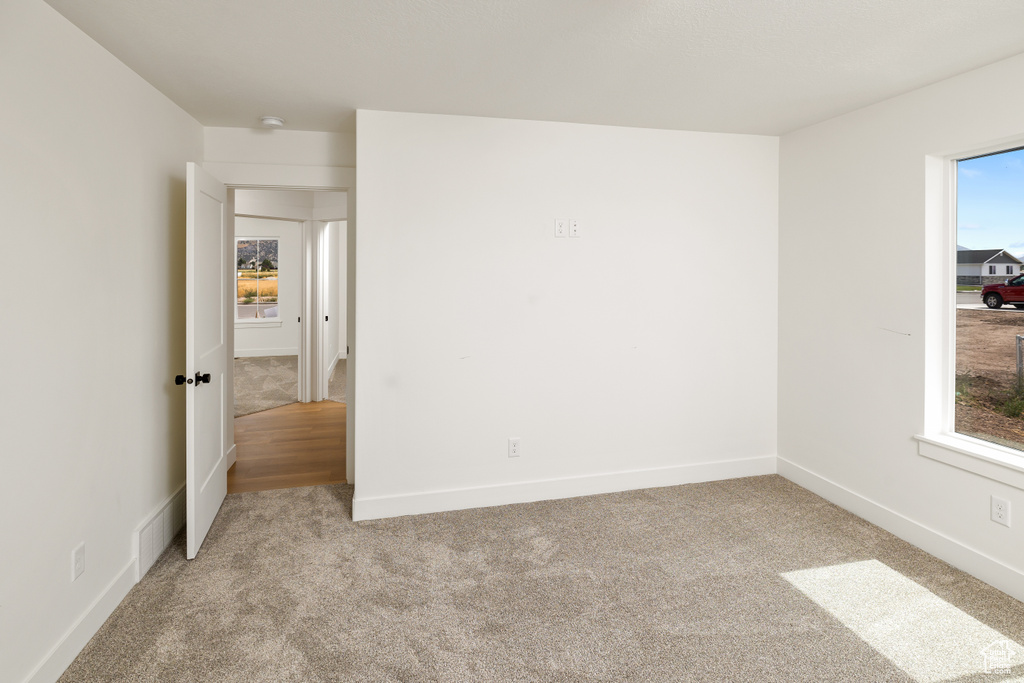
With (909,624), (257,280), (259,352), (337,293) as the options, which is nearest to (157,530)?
(909,624)

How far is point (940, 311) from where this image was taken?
2.83m

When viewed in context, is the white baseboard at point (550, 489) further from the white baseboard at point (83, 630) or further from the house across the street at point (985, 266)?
the house across the street at point (985, 266)

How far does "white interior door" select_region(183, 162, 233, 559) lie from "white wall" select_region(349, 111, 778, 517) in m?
0.78

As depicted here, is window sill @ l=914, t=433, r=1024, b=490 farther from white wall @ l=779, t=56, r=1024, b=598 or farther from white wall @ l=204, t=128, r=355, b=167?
white wall @ l=204, t=128, r=355, b=167

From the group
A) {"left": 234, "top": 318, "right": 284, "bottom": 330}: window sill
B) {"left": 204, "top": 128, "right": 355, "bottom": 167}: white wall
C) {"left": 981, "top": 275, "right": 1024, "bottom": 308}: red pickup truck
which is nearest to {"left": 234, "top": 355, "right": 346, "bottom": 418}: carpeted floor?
{"left": 234, "top": 318, "right": 284, "bottom": 330}: window sill

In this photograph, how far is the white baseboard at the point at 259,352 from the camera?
9.09m

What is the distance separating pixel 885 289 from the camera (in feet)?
9.89

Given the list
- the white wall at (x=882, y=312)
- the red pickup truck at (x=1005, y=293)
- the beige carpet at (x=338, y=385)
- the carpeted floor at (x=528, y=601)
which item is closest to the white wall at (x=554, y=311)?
the white wall at (x=882, y=312)

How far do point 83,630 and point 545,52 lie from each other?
2.88 meters

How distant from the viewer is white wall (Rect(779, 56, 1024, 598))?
100 inches

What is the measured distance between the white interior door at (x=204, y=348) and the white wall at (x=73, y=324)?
19cm

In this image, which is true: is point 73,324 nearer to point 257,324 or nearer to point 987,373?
point 987,373

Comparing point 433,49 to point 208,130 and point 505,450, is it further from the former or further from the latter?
point 505,450

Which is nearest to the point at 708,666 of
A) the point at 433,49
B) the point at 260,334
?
the point at 433,49
